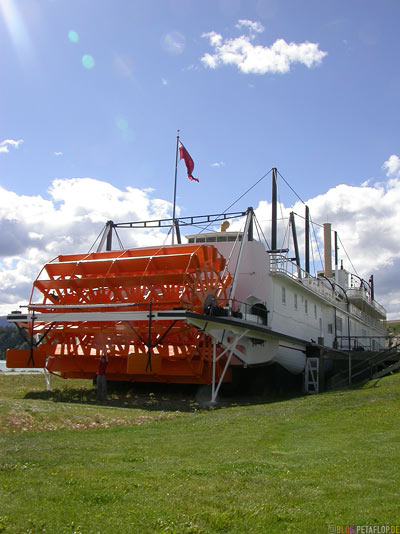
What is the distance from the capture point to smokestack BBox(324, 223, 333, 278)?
3594 centimetres

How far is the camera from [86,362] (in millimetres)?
17906

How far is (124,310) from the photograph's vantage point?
54.4 ft

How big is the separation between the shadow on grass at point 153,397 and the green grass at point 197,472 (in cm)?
301

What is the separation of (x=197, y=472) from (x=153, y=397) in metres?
10.4

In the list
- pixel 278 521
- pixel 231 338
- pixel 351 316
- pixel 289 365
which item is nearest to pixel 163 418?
pixel 231 338

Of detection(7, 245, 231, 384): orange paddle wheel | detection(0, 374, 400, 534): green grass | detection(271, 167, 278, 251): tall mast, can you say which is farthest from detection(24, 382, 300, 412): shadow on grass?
detection(271, 167, 278, 251): tall mast

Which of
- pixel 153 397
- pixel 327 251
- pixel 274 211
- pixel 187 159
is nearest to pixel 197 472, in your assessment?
pixel 153 397

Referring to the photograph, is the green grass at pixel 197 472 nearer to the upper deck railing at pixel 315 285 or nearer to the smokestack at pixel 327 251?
the upper deck railing at pixel 315 285

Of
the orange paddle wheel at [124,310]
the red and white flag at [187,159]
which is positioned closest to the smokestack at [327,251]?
the red and white flag at [187,159]

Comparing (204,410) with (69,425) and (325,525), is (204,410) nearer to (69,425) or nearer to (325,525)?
(69,425)

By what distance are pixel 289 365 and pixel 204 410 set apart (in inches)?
285

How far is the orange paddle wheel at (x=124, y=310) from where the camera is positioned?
52.5 feet

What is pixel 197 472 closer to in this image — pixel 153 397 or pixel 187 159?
pixel 153 397

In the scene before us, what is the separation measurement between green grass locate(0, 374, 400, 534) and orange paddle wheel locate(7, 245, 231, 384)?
18.0ft
